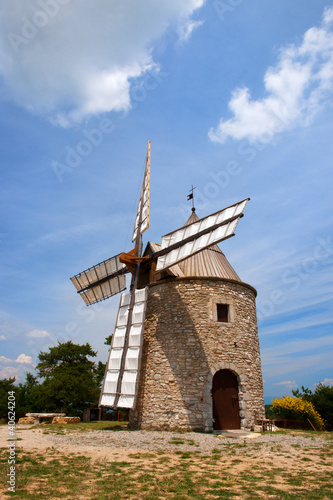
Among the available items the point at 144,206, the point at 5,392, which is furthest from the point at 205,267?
Answer: the point at 5,392

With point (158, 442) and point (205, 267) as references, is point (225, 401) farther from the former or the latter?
point (205, 267)

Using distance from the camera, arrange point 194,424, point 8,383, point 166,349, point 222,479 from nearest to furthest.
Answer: point 222,479
point 194,424
point 166,349
point 8,383

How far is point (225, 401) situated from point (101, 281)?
27.5ft

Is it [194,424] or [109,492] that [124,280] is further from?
[109,492]

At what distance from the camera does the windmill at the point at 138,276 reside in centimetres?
1157

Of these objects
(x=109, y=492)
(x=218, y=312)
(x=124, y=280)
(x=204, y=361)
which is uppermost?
(x=124, y=280)

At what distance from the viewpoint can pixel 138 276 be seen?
1520 cm

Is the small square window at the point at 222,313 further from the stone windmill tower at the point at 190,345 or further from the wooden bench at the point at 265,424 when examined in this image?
the wooden bench at the point at 265,424

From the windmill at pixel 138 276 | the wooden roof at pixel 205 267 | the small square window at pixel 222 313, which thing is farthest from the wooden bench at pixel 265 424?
the wooden roof at pixel 205 267

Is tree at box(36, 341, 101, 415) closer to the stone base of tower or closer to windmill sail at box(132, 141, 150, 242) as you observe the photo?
the stone base of tower

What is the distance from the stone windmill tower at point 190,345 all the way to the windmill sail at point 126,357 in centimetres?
3

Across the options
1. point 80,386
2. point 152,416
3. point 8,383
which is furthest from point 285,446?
point 8,383

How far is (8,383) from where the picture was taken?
71.1 feet

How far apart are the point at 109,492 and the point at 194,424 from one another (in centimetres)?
745
